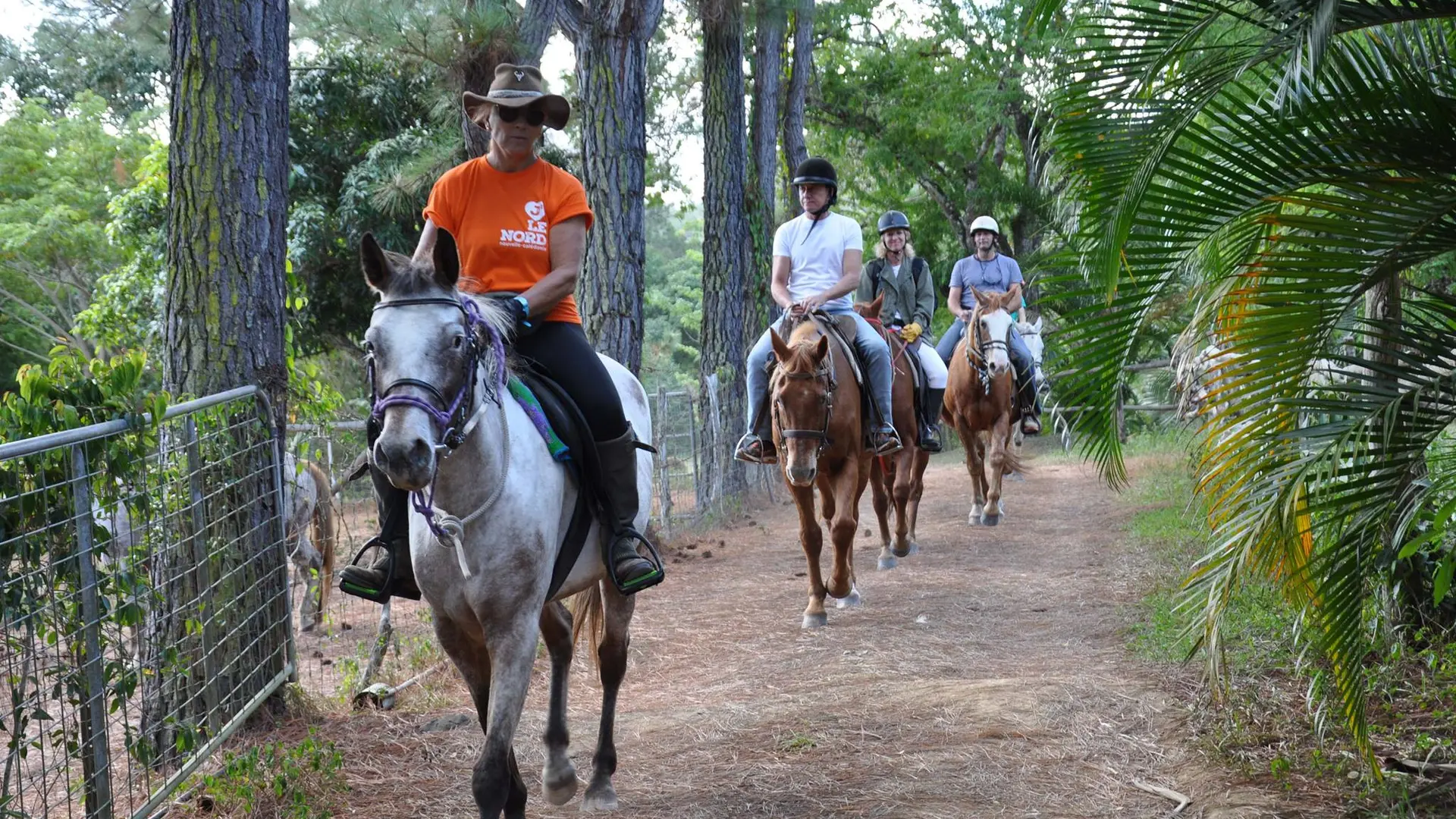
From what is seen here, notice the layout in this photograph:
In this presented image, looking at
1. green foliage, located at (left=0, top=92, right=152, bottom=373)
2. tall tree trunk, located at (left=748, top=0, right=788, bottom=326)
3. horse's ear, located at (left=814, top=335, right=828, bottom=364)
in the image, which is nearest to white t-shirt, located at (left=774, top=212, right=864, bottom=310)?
horse's ear, located at (left=814, top=335, right=828, bottom=364)

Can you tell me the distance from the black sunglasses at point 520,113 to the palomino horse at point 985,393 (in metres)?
8.27

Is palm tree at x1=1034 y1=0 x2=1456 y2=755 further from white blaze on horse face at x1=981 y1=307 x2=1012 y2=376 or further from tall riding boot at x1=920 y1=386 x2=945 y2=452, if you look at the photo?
white blaze on horse face at x1=981 y1=307 x2=1012 y2=376

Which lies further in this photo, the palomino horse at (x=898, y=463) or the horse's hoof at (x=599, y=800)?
the palomino horse at (x=898, y=463)

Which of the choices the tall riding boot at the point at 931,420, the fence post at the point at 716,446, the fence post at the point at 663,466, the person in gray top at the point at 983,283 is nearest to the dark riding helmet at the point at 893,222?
the tall riding boot at the point at 931,420

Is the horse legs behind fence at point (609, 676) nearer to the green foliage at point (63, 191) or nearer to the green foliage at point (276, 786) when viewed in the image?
the green foliage at point (276, 786)

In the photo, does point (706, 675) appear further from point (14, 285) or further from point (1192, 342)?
point (14, 285)

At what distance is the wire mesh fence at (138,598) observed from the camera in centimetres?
392

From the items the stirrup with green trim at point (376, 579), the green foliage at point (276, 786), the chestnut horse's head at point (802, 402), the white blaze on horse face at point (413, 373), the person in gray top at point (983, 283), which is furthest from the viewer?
the person in gray top at point (983, 283)

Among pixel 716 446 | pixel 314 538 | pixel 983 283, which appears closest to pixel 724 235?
pixel 716 446

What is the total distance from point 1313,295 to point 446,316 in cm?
286

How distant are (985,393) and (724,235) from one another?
5.14 metres

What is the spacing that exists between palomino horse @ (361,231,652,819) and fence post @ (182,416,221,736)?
4.60 ft

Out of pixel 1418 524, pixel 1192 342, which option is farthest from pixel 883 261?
pixel 1418 524

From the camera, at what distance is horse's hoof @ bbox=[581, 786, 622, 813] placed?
5.07 meters
